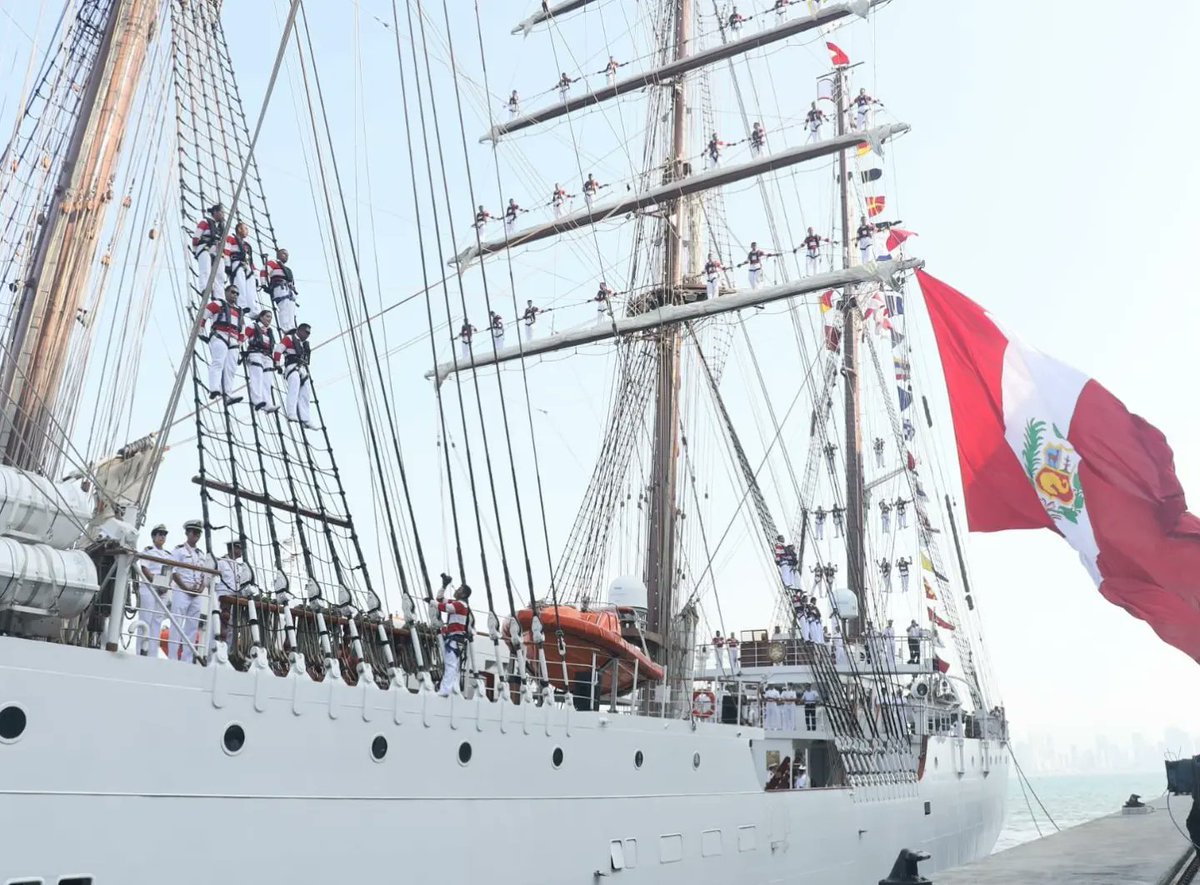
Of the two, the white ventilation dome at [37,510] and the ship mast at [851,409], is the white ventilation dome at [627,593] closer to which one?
the ship mast at [851,409]

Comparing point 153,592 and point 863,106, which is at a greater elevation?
point 863,106

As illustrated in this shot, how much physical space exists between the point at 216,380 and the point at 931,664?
57.6 feet

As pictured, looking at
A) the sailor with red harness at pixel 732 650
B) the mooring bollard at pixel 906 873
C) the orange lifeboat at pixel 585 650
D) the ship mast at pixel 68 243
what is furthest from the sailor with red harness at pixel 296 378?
the sailor with red harness at pixel 732 650

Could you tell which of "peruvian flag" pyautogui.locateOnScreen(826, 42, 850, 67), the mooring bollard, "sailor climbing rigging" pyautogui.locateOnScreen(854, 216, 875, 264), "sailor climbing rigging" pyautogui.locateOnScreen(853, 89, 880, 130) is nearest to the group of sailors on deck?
the mooring bollard

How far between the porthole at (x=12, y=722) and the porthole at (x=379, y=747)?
283 cm

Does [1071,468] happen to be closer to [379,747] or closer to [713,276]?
[379,747]

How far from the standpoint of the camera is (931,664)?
22953mm

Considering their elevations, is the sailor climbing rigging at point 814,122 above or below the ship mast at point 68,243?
above

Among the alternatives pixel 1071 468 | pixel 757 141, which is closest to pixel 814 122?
pixel 757 141

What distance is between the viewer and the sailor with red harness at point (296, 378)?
36.9 ft

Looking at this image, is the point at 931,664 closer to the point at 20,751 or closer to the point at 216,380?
the point at 216,380

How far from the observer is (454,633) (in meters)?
Result: 10.0

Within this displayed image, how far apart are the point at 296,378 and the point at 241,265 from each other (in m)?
1.31

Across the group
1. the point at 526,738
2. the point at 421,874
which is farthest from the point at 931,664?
the point at 421,874
